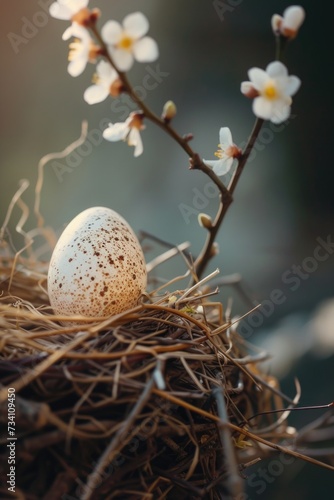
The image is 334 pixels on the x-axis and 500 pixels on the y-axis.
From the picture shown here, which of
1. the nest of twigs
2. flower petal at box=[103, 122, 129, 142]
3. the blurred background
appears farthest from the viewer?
the blurred background

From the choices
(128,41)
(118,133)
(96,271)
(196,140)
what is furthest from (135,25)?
(196,140)

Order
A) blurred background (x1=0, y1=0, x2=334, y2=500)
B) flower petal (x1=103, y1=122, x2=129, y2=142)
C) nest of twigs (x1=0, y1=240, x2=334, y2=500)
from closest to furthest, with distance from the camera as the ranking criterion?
nest of twigs (x1=0, y1=240, x2=334, y2=500) → flower petal (x1=103, y1=122, x2=129, y2=142) → blurred background (x1=0, y1=0, x2=334, y2=500)

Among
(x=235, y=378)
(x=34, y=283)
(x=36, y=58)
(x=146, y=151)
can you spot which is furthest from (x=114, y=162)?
(x=235, y=378)

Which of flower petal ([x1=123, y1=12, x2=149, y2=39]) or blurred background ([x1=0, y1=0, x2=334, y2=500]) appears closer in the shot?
flower petal ([x1=123, y1=12, x2=149, y2=39])

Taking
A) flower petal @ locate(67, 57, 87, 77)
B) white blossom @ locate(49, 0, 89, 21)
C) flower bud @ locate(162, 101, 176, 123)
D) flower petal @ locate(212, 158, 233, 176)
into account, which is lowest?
flower petal @ locate(212, 158, 233, 176)

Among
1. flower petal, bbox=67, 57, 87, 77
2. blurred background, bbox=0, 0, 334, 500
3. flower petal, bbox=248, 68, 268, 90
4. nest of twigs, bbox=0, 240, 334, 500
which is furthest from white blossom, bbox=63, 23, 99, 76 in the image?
blurred background, bbox=0, 0, 334, 500

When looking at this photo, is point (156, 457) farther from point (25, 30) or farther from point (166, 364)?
point (25, 30)

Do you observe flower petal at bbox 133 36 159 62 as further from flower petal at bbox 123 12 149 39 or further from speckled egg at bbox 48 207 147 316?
speckled egg at bbox 48 207 147 316
